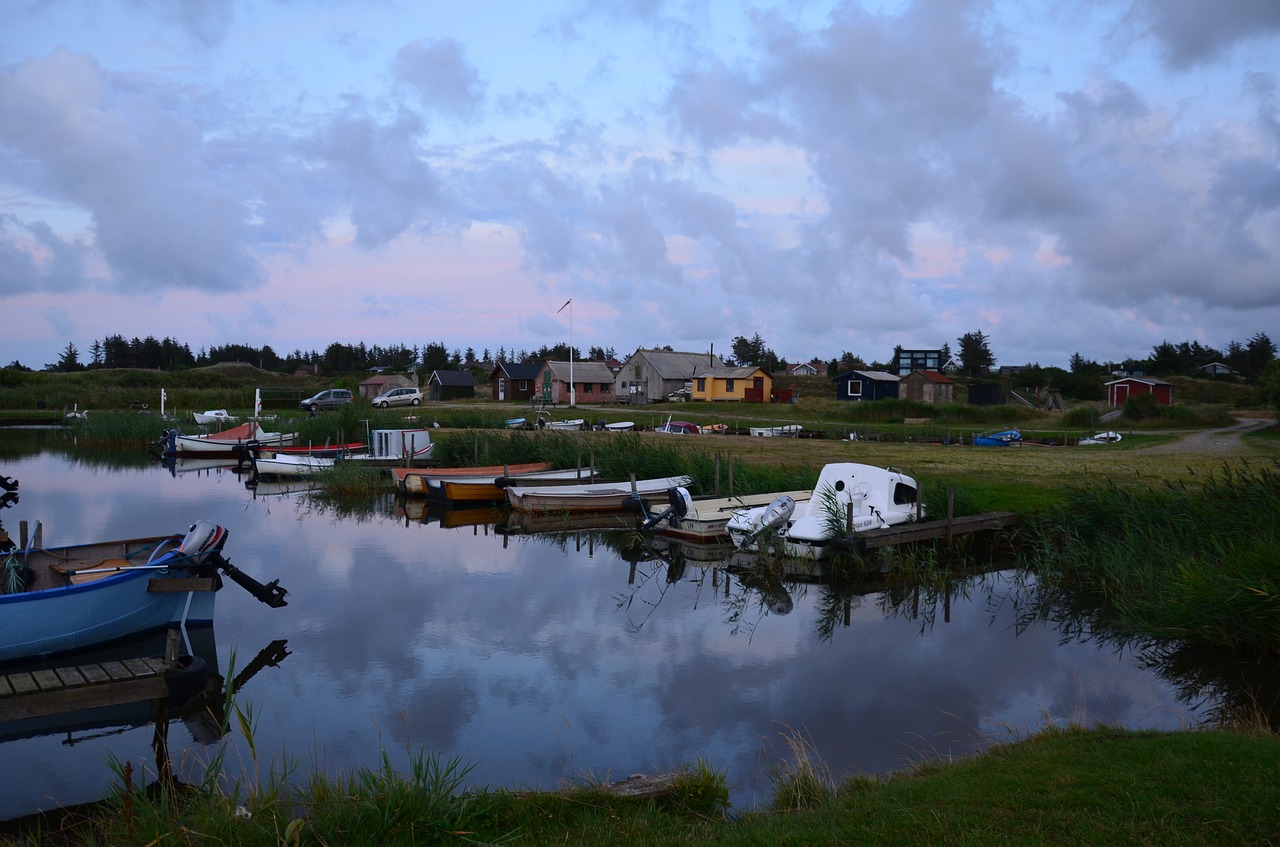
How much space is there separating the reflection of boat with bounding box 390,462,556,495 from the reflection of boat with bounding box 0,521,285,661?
50.7ft

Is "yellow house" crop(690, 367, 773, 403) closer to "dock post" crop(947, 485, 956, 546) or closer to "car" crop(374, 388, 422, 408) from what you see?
"car" crop(374, 388, 422, 408)

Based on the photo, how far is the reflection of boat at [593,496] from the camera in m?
26.3

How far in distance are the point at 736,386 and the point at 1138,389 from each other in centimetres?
2970

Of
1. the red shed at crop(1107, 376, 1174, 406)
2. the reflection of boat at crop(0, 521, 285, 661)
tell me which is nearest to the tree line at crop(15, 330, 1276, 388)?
the red shed at crop(1107, 376, 1174, 406)

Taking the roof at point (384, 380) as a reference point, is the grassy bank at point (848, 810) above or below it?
below

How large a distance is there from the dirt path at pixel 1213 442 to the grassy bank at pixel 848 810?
30.1 m

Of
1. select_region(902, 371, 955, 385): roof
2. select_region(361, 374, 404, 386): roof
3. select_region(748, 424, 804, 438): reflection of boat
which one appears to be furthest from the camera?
select_region(361, 374, 404, 386): roof

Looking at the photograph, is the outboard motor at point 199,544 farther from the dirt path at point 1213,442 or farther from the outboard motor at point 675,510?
the dirt path at point 1213,442

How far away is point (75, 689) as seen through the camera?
902cm

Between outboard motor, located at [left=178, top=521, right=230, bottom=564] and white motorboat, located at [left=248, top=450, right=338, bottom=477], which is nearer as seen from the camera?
outboard motor, located at [left=178, top=521, right=230, bottom=564]

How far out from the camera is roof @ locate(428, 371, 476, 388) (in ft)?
265

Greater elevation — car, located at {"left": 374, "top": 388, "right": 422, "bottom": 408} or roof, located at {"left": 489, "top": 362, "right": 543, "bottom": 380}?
roof, located at {"left": 489, "top": 362, "right": 543, "bottom": 380}

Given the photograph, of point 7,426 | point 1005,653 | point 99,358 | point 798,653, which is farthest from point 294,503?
point 99,358

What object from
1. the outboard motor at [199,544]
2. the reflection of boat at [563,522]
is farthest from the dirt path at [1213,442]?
the outboard motor at [199,544]
